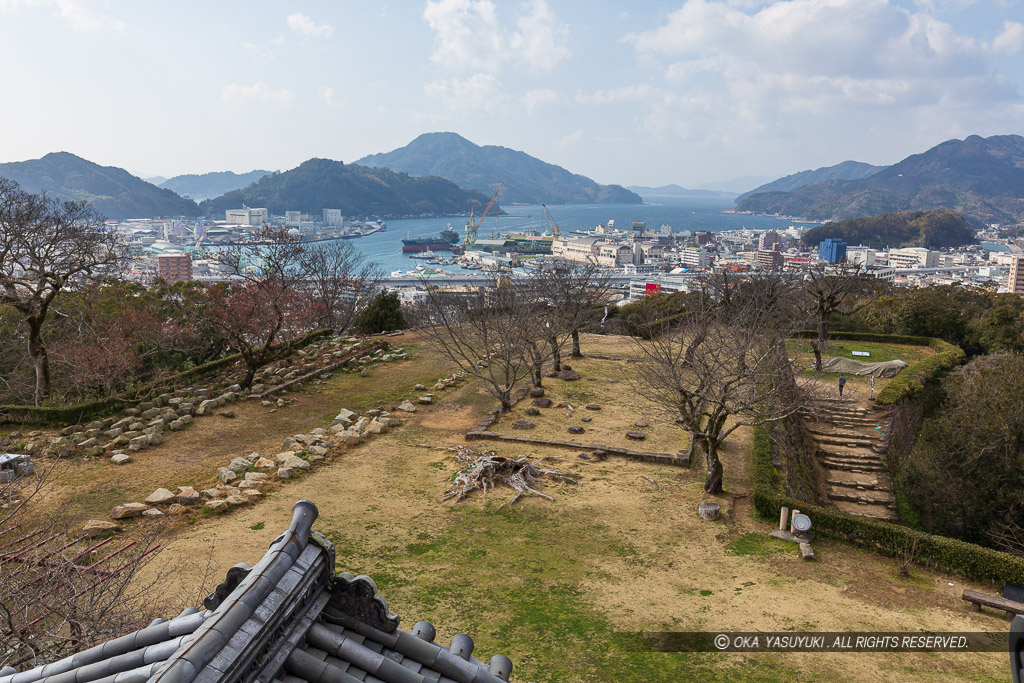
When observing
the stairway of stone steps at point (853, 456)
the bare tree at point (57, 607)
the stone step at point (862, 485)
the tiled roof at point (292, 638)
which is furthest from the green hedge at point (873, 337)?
the tiled roof at point (292, 638)

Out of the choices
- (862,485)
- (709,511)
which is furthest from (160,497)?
(862,485)

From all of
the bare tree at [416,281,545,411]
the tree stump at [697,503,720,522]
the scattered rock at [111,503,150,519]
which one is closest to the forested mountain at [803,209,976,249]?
the bare tree at [416,281,545,411]

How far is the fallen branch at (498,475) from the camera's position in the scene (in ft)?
46.7

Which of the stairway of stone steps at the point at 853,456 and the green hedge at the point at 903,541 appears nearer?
the green hedge at the point at 903,541

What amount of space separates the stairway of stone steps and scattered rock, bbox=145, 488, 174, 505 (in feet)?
48.5

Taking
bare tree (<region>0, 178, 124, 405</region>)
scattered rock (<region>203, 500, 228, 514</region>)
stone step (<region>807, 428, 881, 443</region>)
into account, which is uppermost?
bare tree (<region>0, 178, 124, 405</region>)

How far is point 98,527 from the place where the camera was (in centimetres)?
1183

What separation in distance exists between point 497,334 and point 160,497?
11021 mm

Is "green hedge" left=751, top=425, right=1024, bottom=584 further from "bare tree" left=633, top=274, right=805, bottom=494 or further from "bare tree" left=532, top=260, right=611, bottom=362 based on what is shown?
"bare tree" left=532, top=260, right=611, bottom=362

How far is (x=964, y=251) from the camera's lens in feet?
433

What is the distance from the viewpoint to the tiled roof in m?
3.66

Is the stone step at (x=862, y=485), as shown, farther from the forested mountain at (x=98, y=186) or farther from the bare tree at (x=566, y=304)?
the forested mountain at (x=98, y=186)

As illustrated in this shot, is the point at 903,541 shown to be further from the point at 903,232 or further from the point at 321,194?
the point at 321,194

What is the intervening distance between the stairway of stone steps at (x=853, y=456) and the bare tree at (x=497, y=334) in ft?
27.3
